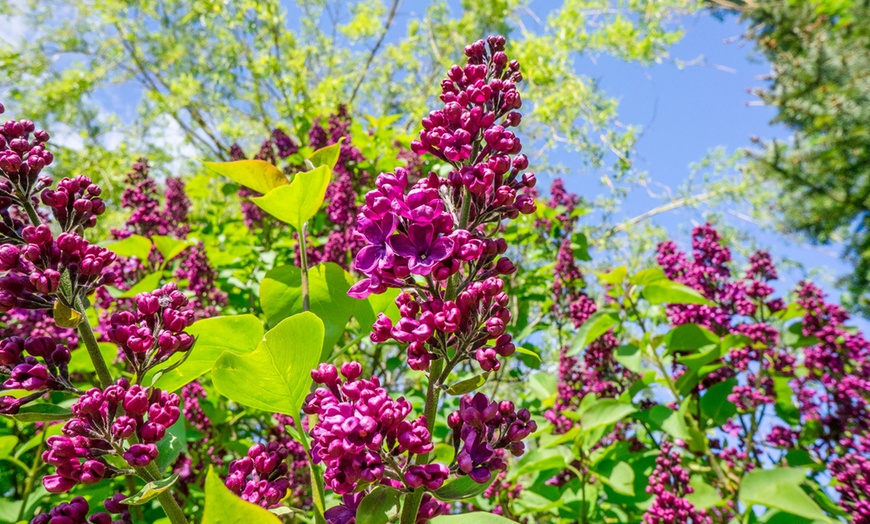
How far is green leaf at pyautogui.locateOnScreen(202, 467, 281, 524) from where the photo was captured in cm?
60

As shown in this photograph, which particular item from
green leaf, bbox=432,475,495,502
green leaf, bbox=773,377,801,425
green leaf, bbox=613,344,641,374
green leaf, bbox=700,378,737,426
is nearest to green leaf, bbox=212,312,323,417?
green leaf, bbox=432,475,495,502

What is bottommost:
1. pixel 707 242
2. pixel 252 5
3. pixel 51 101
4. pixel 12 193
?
pixel 12 193

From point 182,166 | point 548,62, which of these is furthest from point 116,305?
point 182,166

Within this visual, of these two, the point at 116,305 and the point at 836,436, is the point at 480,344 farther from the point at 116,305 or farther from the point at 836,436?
the point at 836,436

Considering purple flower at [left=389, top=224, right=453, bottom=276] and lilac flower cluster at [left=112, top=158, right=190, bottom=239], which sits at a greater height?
lilac flower cluster at [left=112, top=158, right=190, bottom=239]

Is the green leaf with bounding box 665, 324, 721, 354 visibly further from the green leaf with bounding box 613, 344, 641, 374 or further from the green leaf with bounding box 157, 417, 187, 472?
the green leaf with bounding box 157, 417, 187, 472

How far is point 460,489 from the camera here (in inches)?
35.6

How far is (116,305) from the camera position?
260 cm

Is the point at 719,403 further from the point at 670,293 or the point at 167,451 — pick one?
the point at 167,451

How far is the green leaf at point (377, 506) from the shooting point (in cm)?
82

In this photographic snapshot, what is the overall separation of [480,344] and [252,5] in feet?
18.5

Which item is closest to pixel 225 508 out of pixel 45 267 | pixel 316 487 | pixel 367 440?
pixel 367 440

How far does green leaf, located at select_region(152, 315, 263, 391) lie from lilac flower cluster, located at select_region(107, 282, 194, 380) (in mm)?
45

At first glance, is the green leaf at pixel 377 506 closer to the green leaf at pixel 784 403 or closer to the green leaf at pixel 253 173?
the green leaf at pixel 253 173
